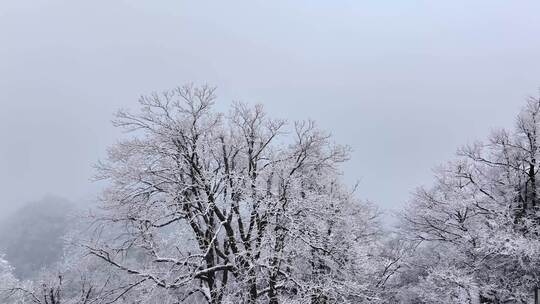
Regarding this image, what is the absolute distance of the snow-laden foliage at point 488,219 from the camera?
19828mm

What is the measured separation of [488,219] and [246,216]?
12.6 meters

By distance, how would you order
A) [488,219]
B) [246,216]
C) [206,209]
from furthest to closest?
[488,219]
[246,216]
[206,209]

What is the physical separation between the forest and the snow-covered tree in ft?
0.20

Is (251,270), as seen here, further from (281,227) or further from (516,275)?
(516,275)

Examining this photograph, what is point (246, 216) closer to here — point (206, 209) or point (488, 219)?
point (206, 209)

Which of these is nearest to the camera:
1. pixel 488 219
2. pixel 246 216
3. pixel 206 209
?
pixel 206 209

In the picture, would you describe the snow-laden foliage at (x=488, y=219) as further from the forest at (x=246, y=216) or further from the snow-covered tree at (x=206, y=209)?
the snow-covered tree at (x=206, y=209)

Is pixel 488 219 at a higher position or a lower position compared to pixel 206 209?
higher

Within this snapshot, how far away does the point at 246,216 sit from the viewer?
16.6m

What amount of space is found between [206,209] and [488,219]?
1450 centimetres

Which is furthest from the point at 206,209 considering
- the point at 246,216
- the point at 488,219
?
the point at 488,219

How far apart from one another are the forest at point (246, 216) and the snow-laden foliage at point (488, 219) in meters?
0.08

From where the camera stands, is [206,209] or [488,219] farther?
[488,219]

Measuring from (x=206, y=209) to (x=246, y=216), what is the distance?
2231mm
